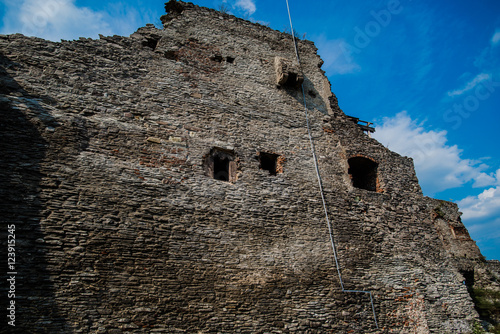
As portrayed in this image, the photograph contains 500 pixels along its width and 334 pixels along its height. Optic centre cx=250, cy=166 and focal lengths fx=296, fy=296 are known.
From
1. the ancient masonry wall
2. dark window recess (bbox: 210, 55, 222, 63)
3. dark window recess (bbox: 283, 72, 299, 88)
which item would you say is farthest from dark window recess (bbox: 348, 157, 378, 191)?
dark window recess (bbox: 210, 55, 222, 63)

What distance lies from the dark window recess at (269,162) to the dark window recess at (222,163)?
81 centimetres

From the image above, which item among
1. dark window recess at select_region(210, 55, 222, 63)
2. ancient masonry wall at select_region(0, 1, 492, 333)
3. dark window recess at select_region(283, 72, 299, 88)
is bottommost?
ancient masonry wall at select_region(0, 1, 492, 333)

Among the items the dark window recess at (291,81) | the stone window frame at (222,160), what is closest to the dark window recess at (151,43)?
the stone window frame at (222,160)

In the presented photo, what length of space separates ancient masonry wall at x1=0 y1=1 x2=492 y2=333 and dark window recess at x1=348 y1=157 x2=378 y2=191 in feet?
0.39

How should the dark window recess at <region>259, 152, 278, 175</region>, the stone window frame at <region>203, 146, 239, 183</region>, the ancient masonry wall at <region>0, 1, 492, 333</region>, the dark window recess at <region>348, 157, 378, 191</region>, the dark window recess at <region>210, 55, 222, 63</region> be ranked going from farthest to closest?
the dark window recess at <region>348, 157, 378, 191</region> → the dark window recess at <region>210, 55, 222, 63</region> → the dark window recess at <region>259, 152, 278, 175</region> → the stone window frame at <region>203, 146, 239, 183</region> → the ancient masonry wall at <region>0, 1, 492, 333</region>

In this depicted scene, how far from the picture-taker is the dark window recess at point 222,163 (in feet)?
21.5

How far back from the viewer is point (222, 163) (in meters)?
6.77

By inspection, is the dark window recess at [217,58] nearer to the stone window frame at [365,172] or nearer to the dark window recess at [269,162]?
the dark window recess at [269,162]

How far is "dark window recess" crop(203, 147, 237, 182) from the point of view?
6548 millimetres

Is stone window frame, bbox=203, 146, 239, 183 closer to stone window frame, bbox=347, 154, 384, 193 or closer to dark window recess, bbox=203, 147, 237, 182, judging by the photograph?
dark window recess, bbox=203, 147, 237, 182

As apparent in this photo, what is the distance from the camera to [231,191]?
6305 millimetres

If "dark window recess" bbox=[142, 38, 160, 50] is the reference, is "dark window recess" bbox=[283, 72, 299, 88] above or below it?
below

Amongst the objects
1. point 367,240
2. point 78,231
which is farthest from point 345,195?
point 78,231

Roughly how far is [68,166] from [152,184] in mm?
1443
